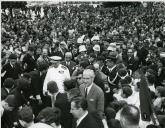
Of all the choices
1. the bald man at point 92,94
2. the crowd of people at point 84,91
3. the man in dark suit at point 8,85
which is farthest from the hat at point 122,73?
the man in dark suit at point 8,85

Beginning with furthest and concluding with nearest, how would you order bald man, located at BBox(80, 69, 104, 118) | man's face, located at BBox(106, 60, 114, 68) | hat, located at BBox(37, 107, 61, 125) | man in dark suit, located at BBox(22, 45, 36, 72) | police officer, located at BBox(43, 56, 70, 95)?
man in dark suit, located at BBox(22, 45, 36, 72) < man's face, located at BBox(106, 60, 114, 68) < police officer, located at BBox(43, 56, 70, 95) < bald man, located at BBox(80, 69, 104, 118) < hat, located at BBox(37, 107, 61, 125)

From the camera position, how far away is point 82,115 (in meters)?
4.70

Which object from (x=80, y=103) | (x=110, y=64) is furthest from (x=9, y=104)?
(x=110, y=64)

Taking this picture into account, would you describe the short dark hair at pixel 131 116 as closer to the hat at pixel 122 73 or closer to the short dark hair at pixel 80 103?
the short dark hair at pixel 80 103

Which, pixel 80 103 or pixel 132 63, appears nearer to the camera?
pixel 80 103

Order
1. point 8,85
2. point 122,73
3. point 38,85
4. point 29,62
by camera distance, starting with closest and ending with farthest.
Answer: point 8,85 < point 122,73 < point 38,85 < point 29,62

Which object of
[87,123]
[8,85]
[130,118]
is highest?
[130,118]

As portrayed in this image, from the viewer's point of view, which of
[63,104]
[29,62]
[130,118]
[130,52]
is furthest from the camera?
[130,52]

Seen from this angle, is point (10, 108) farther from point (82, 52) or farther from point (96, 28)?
point (96, 28)

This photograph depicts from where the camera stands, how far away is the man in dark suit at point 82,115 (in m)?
4.64

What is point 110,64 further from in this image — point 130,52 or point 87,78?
point 130,52

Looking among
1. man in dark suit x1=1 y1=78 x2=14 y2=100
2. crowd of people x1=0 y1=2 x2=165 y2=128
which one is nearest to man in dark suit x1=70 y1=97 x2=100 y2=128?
crowd of people x1=0 y1=2 x2=165 y2=128

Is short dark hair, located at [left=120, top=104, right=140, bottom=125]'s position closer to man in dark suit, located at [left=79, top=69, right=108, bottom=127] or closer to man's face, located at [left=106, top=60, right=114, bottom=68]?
man in dark suit, located at [left=79, top=69, right=108, bottom=127]

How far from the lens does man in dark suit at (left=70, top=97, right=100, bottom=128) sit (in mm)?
4637
